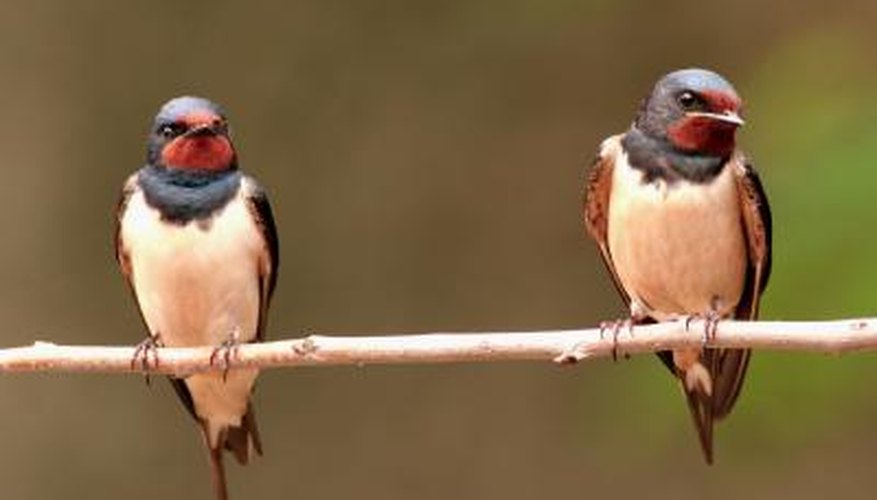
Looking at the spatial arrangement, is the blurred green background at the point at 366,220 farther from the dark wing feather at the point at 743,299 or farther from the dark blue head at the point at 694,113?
the dark blue head at the point at 694,113

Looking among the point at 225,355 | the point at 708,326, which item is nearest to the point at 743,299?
the point at 708,326

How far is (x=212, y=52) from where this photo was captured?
6789 mm

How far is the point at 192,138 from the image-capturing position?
4.34 meters

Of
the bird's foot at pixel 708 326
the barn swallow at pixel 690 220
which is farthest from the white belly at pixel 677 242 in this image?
the bird's foot at pixel 708 326

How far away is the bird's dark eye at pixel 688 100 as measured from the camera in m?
4.18

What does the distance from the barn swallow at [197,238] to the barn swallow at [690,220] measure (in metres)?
0.71

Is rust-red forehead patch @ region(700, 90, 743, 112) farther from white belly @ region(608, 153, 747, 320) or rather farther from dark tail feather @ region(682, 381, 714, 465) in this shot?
dark tail feather @ region(682, 381, 714, 465)

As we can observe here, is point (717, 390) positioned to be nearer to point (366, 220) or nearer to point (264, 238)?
point (264, 238)

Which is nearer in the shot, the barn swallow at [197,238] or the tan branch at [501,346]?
the tan branch at [501,346]

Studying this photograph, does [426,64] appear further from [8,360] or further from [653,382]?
[8,360]

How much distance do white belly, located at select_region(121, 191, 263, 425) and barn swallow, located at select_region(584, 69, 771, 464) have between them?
2.36 ft

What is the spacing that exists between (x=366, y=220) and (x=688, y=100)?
2.67m

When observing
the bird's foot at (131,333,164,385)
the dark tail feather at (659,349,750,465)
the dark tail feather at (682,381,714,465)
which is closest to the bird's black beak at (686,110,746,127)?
the dark tail feather at (659,349,750,465)

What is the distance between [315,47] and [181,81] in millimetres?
421
